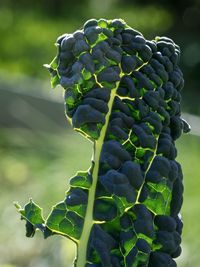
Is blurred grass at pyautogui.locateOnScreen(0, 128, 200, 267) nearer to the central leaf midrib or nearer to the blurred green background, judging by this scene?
the blurred green background

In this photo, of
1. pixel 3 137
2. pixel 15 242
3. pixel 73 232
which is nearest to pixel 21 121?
pixel 3 137

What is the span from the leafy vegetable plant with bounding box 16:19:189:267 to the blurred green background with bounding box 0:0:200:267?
1188 millimetres

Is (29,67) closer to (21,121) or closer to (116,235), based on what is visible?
(21,121)

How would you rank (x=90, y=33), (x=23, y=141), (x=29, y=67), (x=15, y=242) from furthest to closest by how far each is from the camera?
(x=29, y=67)
(x=23, y=141)
(x=15, y=242)
(x=90, y=33)

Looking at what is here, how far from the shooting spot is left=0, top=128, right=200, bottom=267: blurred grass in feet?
7.45

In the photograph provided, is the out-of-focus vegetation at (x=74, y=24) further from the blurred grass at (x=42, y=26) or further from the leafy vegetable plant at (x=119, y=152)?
the leafy vegetable plant at (x=119, y=152)

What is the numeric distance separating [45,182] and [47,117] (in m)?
1.10

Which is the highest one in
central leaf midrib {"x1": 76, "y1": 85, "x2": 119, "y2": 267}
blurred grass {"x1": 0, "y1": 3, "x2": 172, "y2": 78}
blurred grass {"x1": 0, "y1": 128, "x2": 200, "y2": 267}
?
blurred grass {"x1": 0, "y1": 3, "x2": 172, "y2": 78}

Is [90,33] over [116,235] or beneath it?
over

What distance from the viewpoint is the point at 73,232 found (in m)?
0.78

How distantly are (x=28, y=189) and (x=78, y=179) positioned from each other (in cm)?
219

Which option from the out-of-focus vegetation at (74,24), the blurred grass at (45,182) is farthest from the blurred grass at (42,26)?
the blurred grass at (45,182)

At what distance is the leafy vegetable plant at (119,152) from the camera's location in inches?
29.8

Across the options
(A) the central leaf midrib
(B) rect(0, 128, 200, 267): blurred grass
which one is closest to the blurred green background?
(B) rect(0, 128, 200, 267): blurred grass
